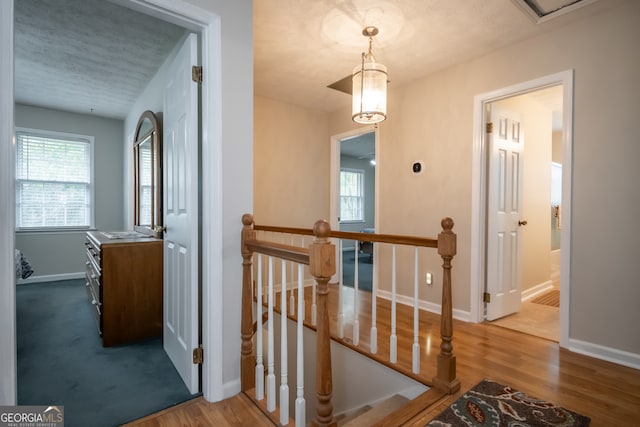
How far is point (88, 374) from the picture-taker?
84.6 inches

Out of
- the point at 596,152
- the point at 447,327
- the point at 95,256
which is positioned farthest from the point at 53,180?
the point at 596,152

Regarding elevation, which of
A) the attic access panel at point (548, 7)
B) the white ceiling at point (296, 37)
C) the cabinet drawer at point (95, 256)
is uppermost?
the attic access panel at point (548, 7)

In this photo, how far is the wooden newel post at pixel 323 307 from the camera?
131cm

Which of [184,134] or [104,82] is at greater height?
[104,82]

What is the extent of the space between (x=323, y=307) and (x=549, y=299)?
3.82 metres

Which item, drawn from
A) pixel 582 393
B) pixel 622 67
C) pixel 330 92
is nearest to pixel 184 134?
pixel 330 92

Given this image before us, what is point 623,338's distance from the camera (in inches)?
87.0

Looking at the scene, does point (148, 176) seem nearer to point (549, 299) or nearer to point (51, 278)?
point (51, 278)

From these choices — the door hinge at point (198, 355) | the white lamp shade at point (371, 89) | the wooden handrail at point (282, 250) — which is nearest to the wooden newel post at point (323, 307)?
the wooden handrail at point (282, 250)

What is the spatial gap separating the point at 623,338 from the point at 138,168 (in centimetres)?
493

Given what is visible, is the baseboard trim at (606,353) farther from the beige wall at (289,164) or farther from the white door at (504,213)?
the beige wall at (289,164)

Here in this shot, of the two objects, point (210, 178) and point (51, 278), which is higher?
point (210, 178)

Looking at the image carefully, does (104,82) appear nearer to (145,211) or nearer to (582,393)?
(145,211)

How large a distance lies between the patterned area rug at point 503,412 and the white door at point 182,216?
1474 mm
